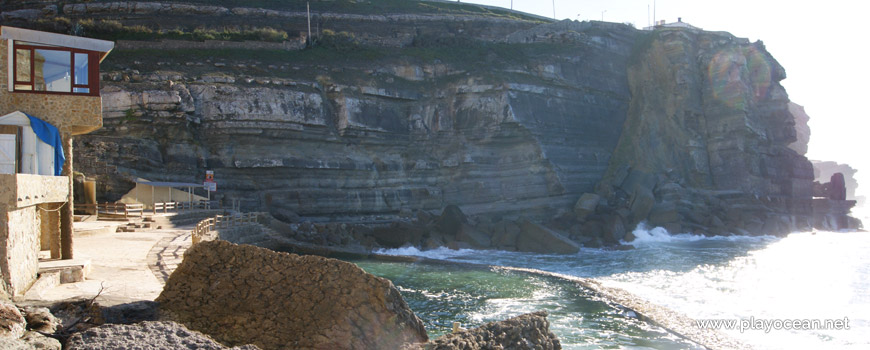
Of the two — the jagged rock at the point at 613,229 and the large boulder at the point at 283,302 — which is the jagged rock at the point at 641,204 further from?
the large boulder at the point at 283,302

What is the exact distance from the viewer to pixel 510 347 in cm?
798

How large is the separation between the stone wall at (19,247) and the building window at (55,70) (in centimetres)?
293

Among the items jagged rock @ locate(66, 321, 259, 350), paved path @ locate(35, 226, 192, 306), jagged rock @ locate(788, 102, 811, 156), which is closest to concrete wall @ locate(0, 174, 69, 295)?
paved path @ locate(35, 226, 192, 306)

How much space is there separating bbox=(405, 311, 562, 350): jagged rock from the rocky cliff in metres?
30.7

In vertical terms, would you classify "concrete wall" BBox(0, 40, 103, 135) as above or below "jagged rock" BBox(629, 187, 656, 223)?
above

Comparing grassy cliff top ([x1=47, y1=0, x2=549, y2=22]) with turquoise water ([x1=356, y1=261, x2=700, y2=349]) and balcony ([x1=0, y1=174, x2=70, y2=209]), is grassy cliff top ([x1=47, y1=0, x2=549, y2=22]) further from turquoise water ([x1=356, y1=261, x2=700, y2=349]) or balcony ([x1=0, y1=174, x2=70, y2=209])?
balcony ([x1=0, y1=174, x2=70, y2=209])

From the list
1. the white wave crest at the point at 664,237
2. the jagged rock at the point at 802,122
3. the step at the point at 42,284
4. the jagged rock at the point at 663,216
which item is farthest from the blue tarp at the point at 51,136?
the jagged rock at the point at 802,122

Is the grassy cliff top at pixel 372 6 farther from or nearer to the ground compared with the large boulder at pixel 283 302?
farther from the ground

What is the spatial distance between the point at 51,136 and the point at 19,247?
11.2ft

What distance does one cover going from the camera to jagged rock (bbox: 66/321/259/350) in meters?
6.64

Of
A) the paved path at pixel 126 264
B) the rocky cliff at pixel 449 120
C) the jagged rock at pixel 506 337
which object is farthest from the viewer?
the rocky cliff at pixel 449 120

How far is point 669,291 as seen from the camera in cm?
2281

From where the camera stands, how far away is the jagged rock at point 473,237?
3678 centimetres
